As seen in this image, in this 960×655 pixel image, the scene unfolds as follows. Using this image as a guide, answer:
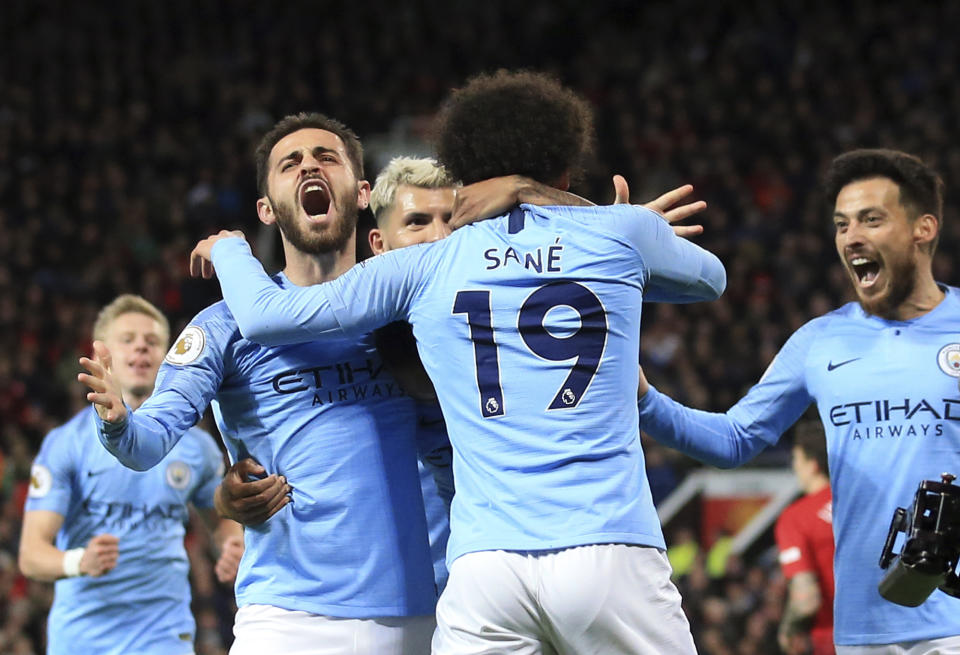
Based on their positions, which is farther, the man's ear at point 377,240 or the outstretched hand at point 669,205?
the man's ear at point 377,240

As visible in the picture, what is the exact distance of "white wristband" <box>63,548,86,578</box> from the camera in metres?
5.80

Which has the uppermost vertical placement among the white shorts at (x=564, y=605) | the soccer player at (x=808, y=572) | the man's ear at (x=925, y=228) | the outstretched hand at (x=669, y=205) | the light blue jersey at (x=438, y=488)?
the outstretched hand at (x=669, y=205)

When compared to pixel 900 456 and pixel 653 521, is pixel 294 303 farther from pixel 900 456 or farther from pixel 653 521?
pixel 900 456

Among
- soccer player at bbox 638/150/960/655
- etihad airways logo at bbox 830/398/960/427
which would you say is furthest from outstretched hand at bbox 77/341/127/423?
etihad airways logo at bbox 830/398/960/427

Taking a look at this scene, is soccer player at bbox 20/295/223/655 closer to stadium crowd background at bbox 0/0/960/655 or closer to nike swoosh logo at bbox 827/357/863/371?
nike swoosh logo at bbox 827/357/863/371

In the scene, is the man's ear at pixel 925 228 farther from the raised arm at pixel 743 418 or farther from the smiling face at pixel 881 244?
the raised arm at pixel 743 418

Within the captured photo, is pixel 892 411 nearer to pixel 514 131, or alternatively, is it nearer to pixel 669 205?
pixel 669 205

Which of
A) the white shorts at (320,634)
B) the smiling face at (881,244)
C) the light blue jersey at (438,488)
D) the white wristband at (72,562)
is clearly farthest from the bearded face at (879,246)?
the white wristband at (72,562)

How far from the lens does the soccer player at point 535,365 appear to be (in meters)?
3.13

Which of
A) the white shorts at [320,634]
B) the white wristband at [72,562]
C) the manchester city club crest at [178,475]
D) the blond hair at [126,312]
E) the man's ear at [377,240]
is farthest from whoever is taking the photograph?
the blond hair at [126,312]

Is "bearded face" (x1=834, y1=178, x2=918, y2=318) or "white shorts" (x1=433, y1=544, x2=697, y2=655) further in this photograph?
"bearded face" (x1=834, y1=178, x2=918, y2=318)

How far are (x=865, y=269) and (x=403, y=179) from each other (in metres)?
1.72

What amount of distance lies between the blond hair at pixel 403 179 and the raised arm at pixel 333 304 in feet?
3.43

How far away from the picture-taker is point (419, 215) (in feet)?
14.9
